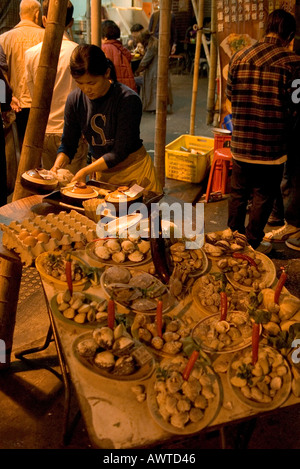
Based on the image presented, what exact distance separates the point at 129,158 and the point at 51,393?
181 cm

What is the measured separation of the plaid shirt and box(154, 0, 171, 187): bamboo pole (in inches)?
52.0

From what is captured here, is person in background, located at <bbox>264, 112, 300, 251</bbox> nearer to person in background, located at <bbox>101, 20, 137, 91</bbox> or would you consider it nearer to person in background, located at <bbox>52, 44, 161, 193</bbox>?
person in background, located at <bbox>52, 44, 161, 193</bbox>

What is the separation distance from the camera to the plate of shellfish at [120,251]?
2402 mm

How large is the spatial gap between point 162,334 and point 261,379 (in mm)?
465

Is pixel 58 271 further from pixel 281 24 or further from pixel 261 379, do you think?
pixel 281 24

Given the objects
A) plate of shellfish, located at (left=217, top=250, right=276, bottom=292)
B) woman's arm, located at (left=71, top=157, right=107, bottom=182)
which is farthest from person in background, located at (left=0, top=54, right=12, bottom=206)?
plate of shellfish, located at (left=217, top=250, right=276, bottom=292)

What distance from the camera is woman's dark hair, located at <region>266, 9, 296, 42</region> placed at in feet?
11.0

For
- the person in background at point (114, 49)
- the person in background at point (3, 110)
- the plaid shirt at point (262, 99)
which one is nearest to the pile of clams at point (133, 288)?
the plaid shirt at point (262, 99)

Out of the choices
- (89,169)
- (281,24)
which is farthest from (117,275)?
(281,24)

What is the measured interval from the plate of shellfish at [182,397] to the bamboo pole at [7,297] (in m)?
1.39

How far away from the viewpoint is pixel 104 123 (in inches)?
125

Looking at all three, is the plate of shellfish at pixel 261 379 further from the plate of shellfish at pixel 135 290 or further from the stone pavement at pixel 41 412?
the plate of shellfish at pixel 135 290

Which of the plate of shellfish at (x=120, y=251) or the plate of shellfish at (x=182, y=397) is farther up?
the plate of shellfish at (x=120, y=251)
